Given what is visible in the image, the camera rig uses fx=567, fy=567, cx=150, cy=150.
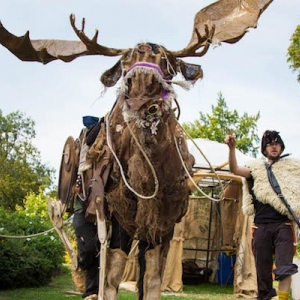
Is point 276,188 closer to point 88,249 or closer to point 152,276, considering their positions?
point 152,276

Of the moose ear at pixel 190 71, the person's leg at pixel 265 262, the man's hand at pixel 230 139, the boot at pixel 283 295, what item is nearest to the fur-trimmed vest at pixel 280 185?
the person's leg at pixel 265 262

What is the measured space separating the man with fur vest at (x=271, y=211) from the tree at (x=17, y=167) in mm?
32580

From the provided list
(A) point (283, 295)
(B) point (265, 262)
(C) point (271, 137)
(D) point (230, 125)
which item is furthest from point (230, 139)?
(D) point (230, 125)

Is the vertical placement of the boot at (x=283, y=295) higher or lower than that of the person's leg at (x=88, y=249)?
lower

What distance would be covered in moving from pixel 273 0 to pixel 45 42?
249 centimetres

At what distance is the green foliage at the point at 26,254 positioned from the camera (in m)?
11.1

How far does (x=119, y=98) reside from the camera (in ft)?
16.8

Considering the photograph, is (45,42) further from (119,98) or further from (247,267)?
(247,267)

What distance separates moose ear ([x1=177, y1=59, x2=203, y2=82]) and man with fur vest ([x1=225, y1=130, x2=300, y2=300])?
2.38 ft

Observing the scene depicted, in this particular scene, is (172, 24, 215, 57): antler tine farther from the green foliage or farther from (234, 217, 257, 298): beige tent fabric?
(234, 217, 257, 298): beige tent fabric

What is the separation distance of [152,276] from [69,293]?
5671mm

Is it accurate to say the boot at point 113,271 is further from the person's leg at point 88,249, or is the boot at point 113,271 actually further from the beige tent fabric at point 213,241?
the beige tent fabric at point 213,241

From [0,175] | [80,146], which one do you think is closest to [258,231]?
[80,146]

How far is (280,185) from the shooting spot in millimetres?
6211
